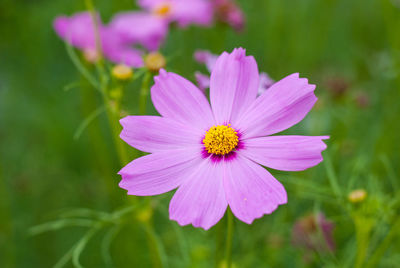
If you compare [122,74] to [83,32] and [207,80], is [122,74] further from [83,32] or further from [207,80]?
[83,32]

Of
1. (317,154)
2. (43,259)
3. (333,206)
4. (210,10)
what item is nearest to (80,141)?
(43,259)

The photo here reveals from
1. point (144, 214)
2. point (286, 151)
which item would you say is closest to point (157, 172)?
point (286, 151)

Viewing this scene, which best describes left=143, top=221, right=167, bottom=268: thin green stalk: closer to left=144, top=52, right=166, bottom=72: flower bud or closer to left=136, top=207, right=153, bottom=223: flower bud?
left=136, top=207, right=153, bottom=223: flower bud

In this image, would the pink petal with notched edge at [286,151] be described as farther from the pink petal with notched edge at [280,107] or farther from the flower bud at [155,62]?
the flower bud at [155,62]

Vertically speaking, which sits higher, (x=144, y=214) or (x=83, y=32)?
(x=83, y=32)

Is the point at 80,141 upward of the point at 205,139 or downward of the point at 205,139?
upward

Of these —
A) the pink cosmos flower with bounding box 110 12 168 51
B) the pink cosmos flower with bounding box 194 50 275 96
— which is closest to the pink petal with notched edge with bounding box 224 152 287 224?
the pink cosmos flower with bounding box 194 50 275 96

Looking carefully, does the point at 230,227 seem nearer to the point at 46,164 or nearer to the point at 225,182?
the point at 225,182
